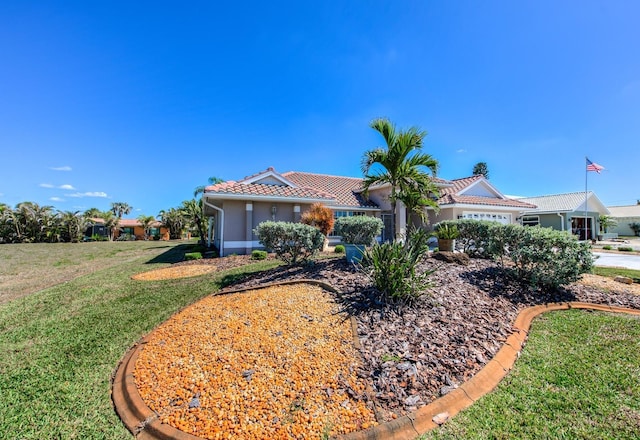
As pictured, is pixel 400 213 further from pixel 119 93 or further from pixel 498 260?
pixel 119 93

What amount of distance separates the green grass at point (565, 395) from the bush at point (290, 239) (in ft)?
19.9

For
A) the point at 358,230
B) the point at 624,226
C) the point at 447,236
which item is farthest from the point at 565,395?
the point at 624,226

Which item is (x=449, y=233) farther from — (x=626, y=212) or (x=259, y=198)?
(x=626, y=212)

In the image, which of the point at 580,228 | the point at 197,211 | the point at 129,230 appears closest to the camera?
the point at 197,211

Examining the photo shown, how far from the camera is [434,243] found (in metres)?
18.3

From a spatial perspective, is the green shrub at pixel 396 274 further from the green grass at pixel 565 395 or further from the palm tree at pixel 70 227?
the palm tree at pixel 70 227

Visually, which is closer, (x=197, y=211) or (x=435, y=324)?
(x=435, y=324)

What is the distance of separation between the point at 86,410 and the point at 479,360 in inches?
202

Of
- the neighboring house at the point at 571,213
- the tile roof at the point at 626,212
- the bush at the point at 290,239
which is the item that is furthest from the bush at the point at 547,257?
the tile roof at the point at 626,212

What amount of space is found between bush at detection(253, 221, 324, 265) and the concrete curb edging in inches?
183

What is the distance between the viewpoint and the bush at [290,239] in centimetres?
866

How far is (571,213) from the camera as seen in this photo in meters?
26.8

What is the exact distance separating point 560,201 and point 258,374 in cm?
3790

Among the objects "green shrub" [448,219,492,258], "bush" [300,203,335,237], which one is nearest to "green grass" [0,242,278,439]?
"bush" [300,203,335,237]
